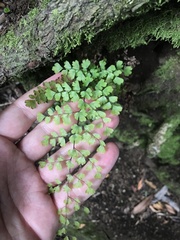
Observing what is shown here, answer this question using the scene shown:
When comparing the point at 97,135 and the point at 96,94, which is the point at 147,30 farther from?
the point at 97,135

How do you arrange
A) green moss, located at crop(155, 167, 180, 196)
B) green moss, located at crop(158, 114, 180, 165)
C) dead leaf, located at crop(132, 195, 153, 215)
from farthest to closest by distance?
1. dead leaf, located at crop(132, 195, 153, 215)
2. green moss, located at crop(155, 167, 180, 196)
3. green moss, located at crop(158, 114, 180, 165)

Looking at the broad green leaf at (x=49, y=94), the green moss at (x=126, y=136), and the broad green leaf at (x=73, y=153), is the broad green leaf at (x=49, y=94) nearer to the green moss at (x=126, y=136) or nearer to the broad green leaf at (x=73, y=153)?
the broad green leaf at (x=73, y=153)

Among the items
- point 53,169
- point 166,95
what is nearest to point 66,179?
point 53,169

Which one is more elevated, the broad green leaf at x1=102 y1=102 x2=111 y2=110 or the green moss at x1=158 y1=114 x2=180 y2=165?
the broad green leaf at x1=102 y1=102 x2=111 y2=110

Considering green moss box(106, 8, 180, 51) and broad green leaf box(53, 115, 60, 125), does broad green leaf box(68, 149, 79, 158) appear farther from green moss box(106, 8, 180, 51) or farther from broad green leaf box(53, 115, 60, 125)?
green moss box(106, 8, 180, 51)

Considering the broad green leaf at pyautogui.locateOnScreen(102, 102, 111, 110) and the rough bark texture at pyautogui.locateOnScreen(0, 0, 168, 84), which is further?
the broad green leaf at pyautogui.locateOnScreen(102, 102, 111, 110)

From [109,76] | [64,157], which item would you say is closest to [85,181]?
[64,157]

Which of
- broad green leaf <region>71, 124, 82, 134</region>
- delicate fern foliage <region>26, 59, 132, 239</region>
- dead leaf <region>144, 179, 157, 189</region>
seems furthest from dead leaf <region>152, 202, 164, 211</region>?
broad green leaf <region>71, 124, 82, 134</region>
